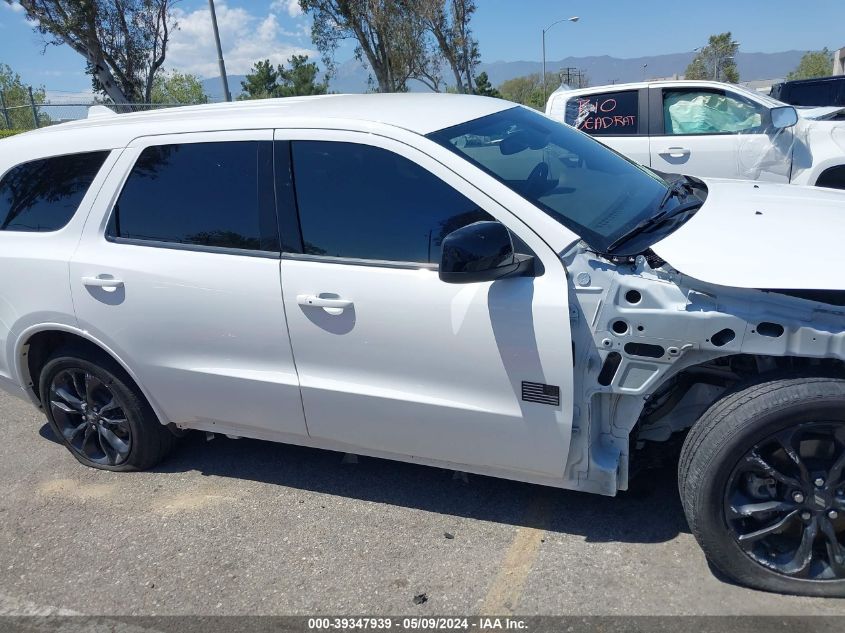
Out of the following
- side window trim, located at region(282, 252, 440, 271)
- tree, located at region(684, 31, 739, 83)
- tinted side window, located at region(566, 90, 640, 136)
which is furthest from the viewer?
tree, located at region(684, 31, 739, 83)

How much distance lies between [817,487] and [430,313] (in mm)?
1516

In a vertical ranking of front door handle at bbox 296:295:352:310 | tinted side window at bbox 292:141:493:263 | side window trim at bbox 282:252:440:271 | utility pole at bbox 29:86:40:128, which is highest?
utility pole at bbox 29:86:40:128

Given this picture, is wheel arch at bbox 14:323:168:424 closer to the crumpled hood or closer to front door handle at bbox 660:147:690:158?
the crumpled hood

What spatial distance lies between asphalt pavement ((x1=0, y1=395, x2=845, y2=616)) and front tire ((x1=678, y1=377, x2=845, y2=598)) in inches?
5.1

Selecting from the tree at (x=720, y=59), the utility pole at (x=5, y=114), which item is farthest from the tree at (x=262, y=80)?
the tree at (x=720, y=59)

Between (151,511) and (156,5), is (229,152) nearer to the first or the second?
(151,511)

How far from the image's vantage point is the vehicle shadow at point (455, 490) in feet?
10.2

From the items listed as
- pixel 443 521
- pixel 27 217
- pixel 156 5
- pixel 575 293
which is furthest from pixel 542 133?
pixel 156 5

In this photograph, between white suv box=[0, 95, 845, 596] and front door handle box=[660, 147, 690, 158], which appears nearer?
white suv box=[0, 95, 845, 596]

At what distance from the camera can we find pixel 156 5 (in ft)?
82.1

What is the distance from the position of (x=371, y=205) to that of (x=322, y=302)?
455mm

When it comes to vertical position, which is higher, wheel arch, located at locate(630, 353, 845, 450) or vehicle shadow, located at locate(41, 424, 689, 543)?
wheel arch, located at locate(630, 353, 845, 450)

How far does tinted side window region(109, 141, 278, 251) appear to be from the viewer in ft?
10.3

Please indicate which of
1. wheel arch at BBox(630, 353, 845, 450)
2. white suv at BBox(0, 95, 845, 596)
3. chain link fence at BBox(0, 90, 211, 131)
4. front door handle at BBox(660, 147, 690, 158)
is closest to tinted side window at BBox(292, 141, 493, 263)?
white suv at BBox(0, 95, 845, 596)
